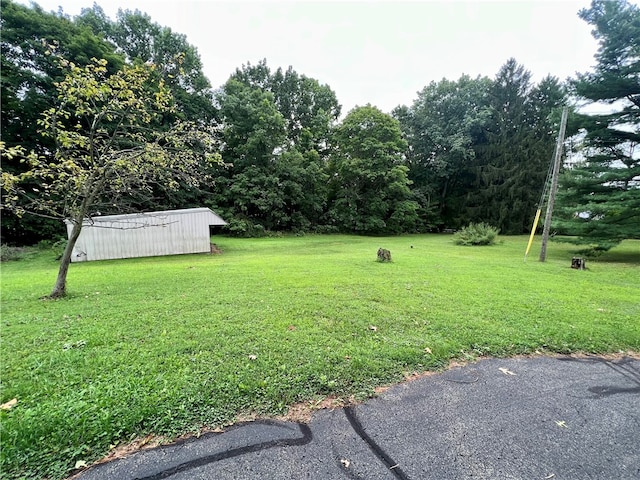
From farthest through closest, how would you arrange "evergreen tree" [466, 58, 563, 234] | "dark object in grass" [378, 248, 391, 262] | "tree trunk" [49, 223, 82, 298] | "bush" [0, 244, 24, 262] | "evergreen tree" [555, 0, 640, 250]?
"evergreen tree" [466, 58, 563, 234], "evergreen tree" [555, 0, 640, 250], "bush" [0, 244, 24, 262], "dark object in grass" [378, 248, 391, 262], "tree trunk" [49, 223, 82, 298]

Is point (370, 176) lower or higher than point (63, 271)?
higher

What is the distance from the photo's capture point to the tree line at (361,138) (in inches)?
460

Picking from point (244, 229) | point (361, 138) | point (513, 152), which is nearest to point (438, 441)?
point (244, 229)

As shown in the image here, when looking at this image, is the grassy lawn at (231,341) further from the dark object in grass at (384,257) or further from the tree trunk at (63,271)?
the dark object in grass at (384,257)

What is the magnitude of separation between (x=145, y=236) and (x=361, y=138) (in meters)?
17.9

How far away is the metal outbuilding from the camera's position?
10.7 metres

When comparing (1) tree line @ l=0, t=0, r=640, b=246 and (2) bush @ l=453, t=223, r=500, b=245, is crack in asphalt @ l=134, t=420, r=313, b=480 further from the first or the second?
(2) bush @ l=453, t=223, r=500, b=245

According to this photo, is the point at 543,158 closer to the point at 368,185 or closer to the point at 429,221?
the point at 429,221

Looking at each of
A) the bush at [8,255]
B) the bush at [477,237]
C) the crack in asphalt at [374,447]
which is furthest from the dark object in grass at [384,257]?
the bush at [8,255]

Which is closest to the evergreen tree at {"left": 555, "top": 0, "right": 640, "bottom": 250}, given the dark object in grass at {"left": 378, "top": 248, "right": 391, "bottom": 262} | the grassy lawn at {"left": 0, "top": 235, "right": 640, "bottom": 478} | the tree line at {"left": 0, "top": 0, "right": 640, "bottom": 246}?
the tree line at {"left": 0, "top": 0, "right": 640, "bottom": 246}

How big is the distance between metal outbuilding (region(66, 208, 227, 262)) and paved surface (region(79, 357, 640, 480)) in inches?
393

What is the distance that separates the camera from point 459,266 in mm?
8297

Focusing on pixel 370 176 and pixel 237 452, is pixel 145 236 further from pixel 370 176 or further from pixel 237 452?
pixel 370 176

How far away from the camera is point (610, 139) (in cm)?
1214
